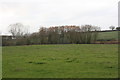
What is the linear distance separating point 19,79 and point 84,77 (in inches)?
110

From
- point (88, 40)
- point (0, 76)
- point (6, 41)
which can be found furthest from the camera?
point (88, 40)

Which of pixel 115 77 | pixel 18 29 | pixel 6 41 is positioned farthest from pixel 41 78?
pixel 18 29

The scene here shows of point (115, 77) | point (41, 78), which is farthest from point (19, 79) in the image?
point (115, 77)

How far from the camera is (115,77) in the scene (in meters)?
7.36

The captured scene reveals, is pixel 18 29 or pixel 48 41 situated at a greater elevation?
pixel 18 29

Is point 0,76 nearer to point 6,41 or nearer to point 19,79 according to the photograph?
point 19,79

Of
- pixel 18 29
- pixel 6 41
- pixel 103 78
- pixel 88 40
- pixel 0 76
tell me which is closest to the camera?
pixel 103 78

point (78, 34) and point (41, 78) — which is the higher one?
point (78, 34)

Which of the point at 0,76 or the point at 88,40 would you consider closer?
the point at 0,76

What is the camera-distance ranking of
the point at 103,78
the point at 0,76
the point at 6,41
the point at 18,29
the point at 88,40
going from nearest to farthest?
the point at 103,78 < the point at 0,76 < the point at 6,41 < the point at 88,40 < the point at 18,29

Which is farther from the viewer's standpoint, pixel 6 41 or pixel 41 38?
pixel 41 38

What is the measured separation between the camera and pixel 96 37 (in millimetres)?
42062

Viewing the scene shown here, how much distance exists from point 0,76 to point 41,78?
2010 mm

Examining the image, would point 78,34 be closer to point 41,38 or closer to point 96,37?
point 96,37
